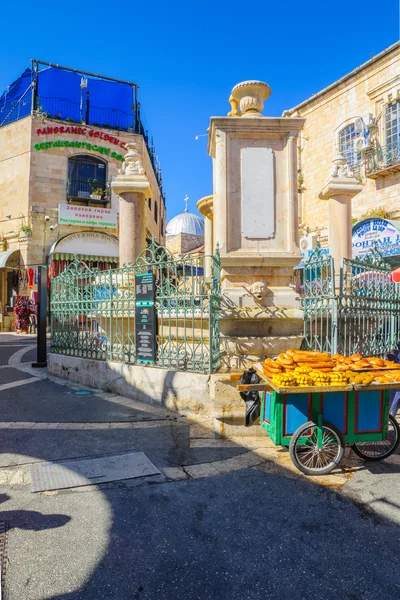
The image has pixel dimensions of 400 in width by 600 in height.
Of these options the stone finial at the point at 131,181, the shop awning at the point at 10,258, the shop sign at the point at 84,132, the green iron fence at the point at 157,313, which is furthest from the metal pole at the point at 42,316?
the shop sign at the point at 84,132

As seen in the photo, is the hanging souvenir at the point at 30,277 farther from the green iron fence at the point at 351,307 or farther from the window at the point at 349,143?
the green iron fence at the point at 351,307

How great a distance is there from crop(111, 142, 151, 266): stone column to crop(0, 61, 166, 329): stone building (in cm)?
1375

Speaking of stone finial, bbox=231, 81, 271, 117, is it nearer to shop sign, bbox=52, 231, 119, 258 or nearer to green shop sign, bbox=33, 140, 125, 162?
Answer: shop sign, bbox=52, 231, 119, 258

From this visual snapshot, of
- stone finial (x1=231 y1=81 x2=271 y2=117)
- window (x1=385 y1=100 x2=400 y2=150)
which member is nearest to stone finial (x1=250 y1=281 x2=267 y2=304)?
stone finial (x1=231 y1=81 x2=271 y2=117)

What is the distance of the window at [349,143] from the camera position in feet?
59.4

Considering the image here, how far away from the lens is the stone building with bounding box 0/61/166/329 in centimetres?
2214

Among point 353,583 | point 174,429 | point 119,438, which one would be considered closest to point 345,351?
point 174,429

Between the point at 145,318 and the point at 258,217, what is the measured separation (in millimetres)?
2353

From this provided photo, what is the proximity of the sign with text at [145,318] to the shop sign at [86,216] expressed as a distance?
57.8 feet

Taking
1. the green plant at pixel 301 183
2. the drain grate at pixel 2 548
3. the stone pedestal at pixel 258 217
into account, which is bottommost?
the drain grate at pixel 2 548

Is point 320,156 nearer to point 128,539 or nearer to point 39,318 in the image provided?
point 39,318

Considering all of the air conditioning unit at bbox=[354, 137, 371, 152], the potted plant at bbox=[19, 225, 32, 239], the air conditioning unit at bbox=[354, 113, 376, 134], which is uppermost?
the air conditioning unit at bbox=[354, 113, 376, 134]

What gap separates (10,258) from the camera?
22188mm

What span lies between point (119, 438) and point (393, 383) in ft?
10.3
